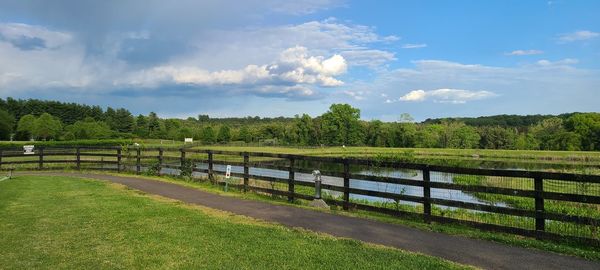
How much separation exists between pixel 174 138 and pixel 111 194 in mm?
111249

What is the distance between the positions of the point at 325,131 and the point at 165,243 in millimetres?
104692

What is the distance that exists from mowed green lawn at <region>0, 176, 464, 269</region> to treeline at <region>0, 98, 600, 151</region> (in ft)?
310

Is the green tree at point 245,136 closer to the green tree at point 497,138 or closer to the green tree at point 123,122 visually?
the green tree at point 123,122

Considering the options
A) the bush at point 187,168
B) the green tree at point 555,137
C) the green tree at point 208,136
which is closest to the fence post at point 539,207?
the bush at point 187,168

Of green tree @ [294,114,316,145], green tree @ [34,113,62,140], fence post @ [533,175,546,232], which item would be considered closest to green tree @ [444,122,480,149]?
green tree @ [294,114,316,145]

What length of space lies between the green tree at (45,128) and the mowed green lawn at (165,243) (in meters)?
95.6

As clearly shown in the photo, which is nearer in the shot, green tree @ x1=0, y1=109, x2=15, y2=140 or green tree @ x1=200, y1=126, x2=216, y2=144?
green tree @ x1=0, y1=109, x2=15, y2=140

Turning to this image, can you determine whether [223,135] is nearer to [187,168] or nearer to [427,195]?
[187,168]

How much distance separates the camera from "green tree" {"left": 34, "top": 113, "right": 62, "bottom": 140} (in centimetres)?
9244

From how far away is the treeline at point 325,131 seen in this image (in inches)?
3671

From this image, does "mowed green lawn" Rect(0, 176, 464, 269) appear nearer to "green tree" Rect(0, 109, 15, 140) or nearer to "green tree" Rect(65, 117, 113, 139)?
"green tree" Rect(65, 117, 113, 139)

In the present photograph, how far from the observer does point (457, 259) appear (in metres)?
5.82

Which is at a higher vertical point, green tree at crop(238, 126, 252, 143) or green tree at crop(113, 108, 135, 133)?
green tree at crop(113, 108, 135, 133)

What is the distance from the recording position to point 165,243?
6500mm
